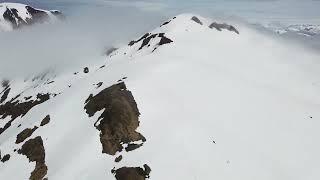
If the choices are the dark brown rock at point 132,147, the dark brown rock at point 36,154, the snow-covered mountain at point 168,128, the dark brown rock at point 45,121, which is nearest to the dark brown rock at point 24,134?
the snow-covered mountain at point 168,128

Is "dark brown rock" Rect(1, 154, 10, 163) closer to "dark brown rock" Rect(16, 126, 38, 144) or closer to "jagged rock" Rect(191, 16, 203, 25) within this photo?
"dark brown rock" Rect(16, 126, 38, 144)

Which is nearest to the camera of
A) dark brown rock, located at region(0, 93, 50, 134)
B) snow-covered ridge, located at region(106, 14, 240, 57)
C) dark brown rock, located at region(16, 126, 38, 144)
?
dark brown rock, located at region(16, 126, 38, 144)

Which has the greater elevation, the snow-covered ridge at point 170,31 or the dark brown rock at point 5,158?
the dark brown rock at point 5,158

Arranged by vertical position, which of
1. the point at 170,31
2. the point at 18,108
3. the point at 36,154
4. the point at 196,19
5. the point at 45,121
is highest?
the point at 45,121

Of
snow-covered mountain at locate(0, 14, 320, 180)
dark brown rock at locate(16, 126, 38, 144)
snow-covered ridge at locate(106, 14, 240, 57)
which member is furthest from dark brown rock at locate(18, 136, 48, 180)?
snow-covered ridge at locate(106, 14, 240, 57)

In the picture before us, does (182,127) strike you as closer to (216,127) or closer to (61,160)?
(216,127)

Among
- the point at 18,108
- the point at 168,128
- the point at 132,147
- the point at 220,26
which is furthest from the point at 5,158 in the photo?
the point at 220,26

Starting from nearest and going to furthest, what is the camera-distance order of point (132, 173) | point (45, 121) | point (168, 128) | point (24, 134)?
point (132, 173), point (168, 128), point (24, 134), point (45, 121)

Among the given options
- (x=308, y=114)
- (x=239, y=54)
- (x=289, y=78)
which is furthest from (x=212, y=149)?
(x=239, y=54)

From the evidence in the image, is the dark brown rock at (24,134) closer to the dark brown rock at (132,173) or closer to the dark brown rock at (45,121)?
the dark brown rock at (45,121)

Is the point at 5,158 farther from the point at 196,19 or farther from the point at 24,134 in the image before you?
the point at 196,19
